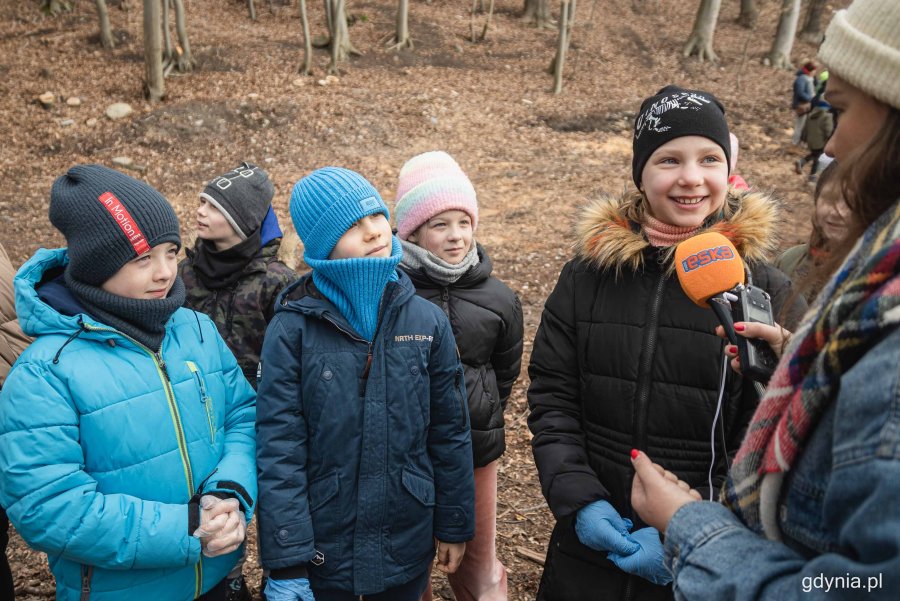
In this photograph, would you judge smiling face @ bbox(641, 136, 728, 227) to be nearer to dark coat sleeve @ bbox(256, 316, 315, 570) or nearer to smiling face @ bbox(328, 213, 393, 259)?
smiling face @ bbox(328, 213, 393, 259)

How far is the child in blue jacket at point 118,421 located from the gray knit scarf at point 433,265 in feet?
3.31

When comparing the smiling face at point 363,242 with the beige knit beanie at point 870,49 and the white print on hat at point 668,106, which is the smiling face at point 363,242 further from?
the beige knit beanie at point 870,49

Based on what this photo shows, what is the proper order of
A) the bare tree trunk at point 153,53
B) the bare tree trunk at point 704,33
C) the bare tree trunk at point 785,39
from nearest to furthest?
→ the bare tree trunk at point 153,53 → the bare tree trunk at point 704,33 → the bare tree trunk at point 785,39

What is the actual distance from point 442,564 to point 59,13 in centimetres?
2052

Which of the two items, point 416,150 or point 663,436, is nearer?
point 663,436

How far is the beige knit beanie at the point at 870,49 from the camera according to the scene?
117cm

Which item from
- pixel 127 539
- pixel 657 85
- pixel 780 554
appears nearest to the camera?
pixel 780 554

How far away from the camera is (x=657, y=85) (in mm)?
17984

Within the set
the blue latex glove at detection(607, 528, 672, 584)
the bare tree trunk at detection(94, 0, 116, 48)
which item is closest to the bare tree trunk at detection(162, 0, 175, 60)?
the bare tree trunk at detection(94, 0, 116, 48)

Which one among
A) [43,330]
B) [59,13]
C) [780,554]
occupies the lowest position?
[59,13]

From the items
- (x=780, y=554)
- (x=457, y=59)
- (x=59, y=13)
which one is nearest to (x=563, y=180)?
(x=457, y=59)

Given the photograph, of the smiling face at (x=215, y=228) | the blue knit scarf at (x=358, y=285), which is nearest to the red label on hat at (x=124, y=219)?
the blue knit scarf at (x=358, y=285)

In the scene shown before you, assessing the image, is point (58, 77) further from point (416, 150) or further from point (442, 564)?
point (442, 564)

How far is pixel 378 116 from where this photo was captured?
1343cm
